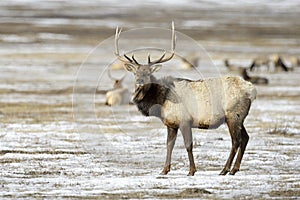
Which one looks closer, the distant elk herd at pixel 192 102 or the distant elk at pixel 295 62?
the distant elk herd at pixel 192 102

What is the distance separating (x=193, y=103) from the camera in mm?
13609

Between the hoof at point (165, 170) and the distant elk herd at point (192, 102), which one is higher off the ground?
the distant elk herd at point (192, 102)

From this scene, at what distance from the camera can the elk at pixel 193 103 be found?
13.5m

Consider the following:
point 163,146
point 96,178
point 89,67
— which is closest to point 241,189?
point 96,178

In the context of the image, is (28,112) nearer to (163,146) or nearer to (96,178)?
(163,146)

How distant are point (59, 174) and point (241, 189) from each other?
310 cm

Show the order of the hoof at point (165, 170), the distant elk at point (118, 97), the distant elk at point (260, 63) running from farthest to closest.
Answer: the distant elk at point (260, 63) < the distant elk at point (118, 97) < the hoof at point (165, 170)

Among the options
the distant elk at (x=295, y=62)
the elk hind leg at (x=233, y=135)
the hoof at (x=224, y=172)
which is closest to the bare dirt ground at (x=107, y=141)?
the hoof at (x=224, y=172)

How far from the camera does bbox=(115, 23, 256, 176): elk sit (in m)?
13.5

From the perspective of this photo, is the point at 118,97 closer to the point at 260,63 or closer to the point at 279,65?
the point at 260,63

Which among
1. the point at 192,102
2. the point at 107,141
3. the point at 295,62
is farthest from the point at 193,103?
the point at 295,62

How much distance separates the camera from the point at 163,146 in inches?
675

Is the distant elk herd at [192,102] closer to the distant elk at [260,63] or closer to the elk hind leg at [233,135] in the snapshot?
the elk hind leg at [233,135]

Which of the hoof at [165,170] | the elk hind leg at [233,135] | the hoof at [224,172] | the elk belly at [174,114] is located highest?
the elk belly at [174,114]
